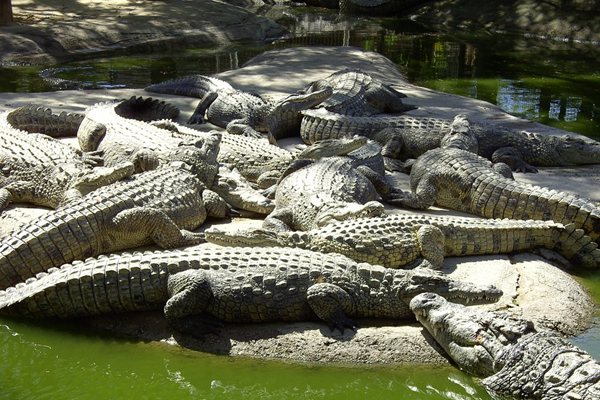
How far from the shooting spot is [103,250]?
18.0ft

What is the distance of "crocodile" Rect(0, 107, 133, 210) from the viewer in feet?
20.4

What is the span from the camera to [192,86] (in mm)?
10555

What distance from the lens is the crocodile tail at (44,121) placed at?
8.35 m

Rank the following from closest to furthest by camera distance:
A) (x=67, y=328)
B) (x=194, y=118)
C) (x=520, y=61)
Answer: (x=67, y=328), (x=194, y=118), (x=520, y=61)

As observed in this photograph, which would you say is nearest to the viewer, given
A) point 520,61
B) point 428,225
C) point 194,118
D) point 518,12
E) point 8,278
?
point 8,278

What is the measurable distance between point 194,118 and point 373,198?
353 cm

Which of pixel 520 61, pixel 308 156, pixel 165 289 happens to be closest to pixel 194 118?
pixel 308 156

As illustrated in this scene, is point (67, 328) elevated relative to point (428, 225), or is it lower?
lower

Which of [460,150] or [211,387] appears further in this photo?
[460,150]

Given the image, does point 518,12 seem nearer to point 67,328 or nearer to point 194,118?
point 194,118

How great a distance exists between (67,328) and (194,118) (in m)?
5.13

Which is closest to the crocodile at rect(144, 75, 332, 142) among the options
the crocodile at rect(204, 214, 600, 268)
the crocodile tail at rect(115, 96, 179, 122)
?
the crocodile tail at rect(115, 96, 179, 122)

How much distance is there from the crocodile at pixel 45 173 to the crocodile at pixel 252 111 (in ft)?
7.67

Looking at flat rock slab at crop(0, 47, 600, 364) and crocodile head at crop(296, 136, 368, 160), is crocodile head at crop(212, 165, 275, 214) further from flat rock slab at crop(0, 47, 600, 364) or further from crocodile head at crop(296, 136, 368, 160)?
crocodile head at crop(296, 136, 368, 160)
